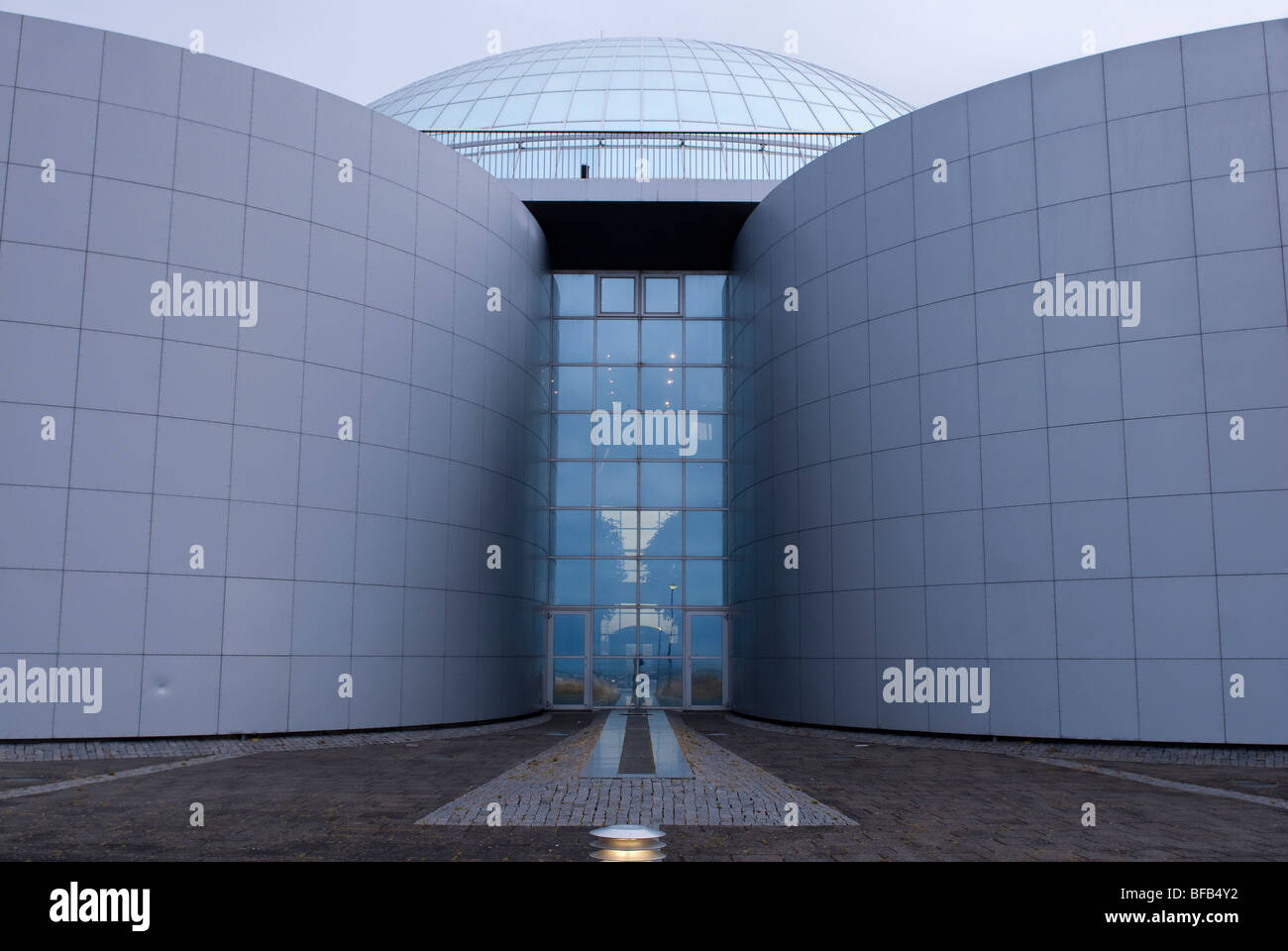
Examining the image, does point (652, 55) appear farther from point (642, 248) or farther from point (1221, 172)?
point (1221, 172)

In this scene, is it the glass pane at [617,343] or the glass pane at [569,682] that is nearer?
the glass pane at [569,682]

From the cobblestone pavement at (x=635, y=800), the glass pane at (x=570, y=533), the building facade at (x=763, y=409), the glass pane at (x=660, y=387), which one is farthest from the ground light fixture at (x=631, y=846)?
the glass pane at (x=660, y=387)

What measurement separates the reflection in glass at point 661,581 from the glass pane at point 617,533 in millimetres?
595

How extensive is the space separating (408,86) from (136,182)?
21463 millimetres

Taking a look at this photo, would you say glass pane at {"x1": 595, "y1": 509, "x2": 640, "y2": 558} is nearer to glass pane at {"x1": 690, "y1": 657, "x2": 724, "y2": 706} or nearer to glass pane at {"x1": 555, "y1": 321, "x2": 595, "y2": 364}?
glass pane at {"x1": 690, "y1": 657, "x2": 724, "y2": 706}

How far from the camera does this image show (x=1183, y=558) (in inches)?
629

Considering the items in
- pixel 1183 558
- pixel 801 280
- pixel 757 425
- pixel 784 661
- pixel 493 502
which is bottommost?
pixel 784 661

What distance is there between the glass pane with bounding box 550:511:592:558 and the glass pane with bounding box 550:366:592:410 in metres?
2.98

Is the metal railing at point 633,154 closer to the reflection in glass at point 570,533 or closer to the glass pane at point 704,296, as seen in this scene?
the glass pane at point 704,296

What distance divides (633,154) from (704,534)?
10638mm

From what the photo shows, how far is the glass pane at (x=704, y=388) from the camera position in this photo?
28.1 m

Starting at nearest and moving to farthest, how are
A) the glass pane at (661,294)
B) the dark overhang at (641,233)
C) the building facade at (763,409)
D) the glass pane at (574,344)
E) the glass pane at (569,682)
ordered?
the building facade at (763,409), the dark overhang at (641,233), the glass pane at (569,682), the glass pane at (574,344), the glass pane at (661,294)

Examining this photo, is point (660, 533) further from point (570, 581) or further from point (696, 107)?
point (696, 107)
